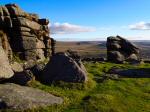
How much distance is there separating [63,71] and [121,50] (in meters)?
50.6

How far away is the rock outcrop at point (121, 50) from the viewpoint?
8375cm

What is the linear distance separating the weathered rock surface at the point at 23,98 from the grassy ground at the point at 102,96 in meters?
0.97

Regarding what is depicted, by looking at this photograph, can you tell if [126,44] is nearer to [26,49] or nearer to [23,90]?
[26,49]

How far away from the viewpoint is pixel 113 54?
3332 inches

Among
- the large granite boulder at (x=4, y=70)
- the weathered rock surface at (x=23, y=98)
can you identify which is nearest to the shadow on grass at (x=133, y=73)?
the large granite boulder at (x=4, y=70)

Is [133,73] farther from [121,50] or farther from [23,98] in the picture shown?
[121,50]

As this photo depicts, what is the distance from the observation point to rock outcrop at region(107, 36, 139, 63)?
83.8 m

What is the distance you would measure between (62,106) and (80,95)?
5.16m

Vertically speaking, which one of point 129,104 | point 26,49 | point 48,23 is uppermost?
point 48,23

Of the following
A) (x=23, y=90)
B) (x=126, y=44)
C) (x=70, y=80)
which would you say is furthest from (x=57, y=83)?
(x=126, y=44)

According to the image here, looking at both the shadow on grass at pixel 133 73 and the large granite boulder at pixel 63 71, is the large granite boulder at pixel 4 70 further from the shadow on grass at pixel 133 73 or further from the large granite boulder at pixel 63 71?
the shadow on grass at pixel 133 73

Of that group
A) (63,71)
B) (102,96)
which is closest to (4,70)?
(63,71)

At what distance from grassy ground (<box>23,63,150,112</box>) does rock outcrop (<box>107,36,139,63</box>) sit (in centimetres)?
3793

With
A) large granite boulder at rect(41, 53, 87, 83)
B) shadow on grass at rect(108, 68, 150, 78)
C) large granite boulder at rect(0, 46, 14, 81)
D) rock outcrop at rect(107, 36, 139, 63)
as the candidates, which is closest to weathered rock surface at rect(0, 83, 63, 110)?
large granite boulder at rect(0, 46, 14, 81)
